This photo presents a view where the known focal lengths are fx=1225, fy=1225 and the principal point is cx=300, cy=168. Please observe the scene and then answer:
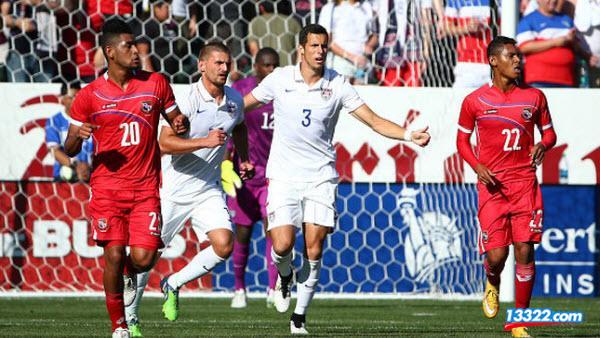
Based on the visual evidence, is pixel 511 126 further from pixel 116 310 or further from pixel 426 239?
pixel 426 239

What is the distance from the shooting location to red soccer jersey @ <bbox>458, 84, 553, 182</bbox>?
31.0ft

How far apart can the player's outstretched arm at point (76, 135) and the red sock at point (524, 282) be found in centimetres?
343

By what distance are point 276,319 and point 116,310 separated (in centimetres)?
302

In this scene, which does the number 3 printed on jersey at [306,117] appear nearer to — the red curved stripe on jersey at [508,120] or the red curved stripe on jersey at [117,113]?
the red curved stripe on jersey at [508,120]

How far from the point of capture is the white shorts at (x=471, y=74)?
14086 millimetres

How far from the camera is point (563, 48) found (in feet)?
47.4

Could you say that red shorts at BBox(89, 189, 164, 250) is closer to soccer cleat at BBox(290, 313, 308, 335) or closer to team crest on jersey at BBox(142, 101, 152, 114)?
team crest on jersey at BBox(142, 101, 152, 114)

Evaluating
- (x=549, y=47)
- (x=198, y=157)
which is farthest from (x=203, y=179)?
(x=549, y=47)

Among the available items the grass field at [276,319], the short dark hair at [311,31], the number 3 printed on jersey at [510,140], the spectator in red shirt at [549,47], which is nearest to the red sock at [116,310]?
the grass field at [276,319]

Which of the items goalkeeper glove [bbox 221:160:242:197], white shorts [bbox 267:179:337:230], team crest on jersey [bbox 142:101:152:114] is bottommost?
goalkeeper glove [bbox 221:160:242:197]

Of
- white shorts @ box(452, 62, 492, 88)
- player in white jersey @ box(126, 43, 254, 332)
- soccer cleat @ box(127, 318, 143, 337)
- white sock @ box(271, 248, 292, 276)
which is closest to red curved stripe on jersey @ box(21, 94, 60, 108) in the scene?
player in white jersey @ box(126, 43, 254, 332)

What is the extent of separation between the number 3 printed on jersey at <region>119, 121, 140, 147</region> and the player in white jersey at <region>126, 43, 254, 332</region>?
3.86 feet

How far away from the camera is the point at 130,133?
27.1 feet

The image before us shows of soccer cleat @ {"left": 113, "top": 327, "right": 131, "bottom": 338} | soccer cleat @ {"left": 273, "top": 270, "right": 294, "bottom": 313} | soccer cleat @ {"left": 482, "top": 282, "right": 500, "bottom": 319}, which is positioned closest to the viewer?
soccer cleat @ {"left": 113, "top": 327, "right": 131, "bottom": 338}
